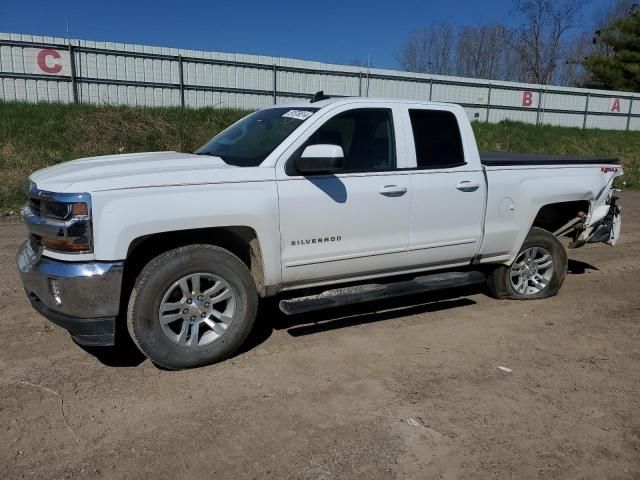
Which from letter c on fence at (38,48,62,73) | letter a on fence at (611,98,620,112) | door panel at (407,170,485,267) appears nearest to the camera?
door panel at (407,170,485,267)

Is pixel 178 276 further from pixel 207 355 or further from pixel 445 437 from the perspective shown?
pixel 445 437

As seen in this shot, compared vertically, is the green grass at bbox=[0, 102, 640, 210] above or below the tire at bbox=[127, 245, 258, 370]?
above

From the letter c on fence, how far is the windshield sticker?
1412 cm

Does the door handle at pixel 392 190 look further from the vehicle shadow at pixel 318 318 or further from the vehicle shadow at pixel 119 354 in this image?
the vehicle shadow at pixel 119 354

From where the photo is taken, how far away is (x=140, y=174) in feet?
12.2

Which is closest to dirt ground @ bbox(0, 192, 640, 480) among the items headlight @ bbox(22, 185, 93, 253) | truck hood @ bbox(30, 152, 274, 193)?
headlight @ bbox(22, 185, 93, 253)

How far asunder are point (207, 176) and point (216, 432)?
5.62ft

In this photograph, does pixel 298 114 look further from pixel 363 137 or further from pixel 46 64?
pixel 46 64

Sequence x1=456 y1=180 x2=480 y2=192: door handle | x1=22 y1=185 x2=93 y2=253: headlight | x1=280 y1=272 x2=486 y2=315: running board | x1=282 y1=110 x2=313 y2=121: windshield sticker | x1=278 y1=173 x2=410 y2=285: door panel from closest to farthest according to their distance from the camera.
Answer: x1=22 y1=185 x2=93 y2=253: headlight < x1=278 y1=173 x2=410 y2=285: door panel < x1=280 y1=272 x2=486 y2=315: running board < x1=282 y1=110 x2=313 y2=121: windshield sticker < x1=456 y1=180 x2=480 y2=192: door handle

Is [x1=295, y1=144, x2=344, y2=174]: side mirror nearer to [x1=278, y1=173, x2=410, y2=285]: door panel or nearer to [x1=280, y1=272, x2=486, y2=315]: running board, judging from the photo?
A: [x1=278, y1=173, x2=410, y2=285]: door panel

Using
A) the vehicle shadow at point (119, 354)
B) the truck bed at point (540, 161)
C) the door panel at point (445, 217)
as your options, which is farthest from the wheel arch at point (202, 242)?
the truck bed at point (540, 161)

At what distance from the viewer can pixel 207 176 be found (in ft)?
12.7

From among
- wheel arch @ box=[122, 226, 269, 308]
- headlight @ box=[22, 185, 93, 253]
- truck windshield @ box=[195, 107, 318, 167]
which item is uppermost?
truck windshield @ box=[195, 107, 318, 167]

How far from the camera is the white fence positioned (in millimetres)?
15945
